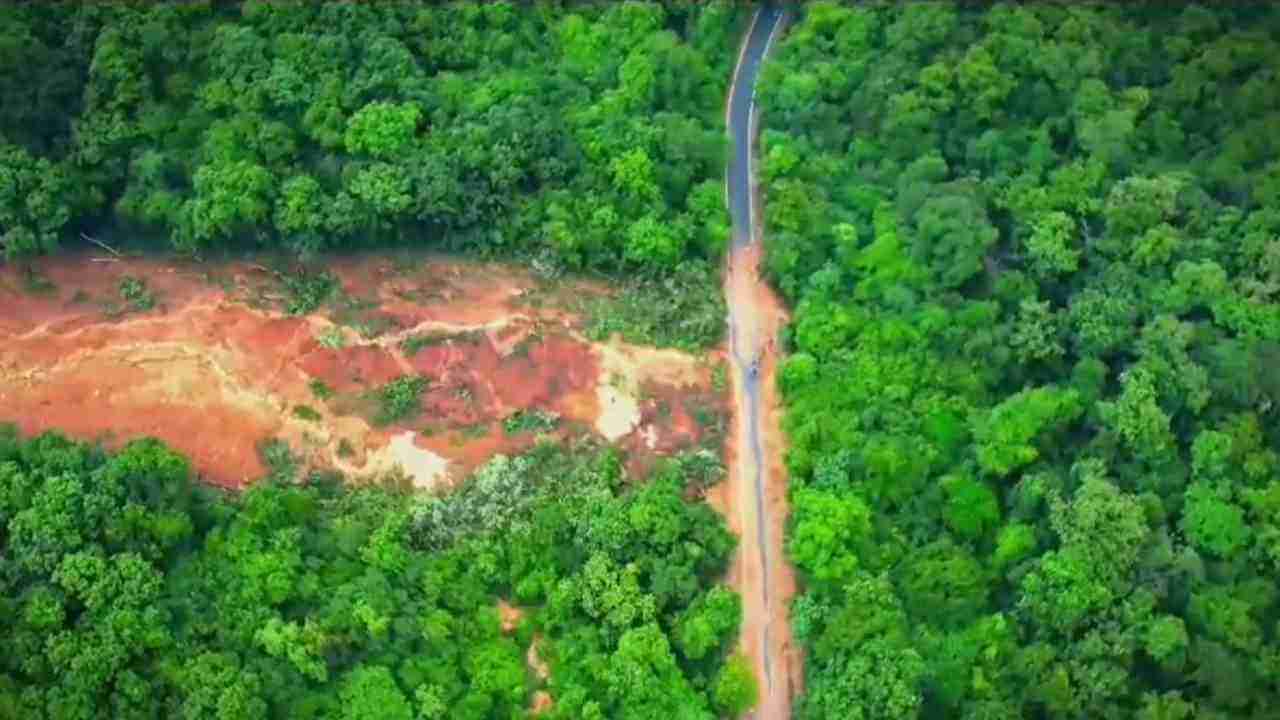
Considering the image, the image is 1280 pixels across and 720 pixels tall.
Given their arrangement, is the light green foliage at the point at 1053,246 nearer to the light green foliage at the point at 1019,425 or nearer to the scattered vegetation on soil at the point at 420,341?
the light green foliage at the point at 1019,425

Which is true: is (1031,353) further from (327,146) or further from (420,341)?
(327,146)

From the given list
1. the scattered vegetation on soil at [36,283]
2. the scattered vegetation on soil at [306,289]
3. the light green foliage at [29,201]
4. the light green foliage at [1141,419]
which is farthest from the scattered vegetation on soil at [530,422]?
the light green foliage at [1141,419]

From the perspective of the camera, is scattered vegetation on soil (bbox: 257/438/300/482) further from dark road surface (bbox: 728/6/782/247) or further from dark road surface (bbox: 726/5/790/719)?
dark road surface (bbox: 728/6/782/247)

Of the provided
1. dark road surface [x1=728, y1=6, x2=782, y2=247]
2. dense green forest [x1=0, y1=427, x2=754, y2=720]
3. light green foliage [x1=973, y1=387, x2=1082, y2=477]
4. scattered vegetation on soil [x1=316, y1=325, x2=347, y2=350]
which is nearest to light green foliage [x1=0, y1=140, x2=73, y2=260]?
dense green forest [x1=0, y1=427, x2=754, y2=720]

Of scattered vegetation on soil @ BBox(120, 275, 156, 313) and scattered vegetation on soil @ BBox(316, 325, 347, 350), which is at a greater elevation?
scattered vegetation on soil @ BBox(120, 275, 156, 313)

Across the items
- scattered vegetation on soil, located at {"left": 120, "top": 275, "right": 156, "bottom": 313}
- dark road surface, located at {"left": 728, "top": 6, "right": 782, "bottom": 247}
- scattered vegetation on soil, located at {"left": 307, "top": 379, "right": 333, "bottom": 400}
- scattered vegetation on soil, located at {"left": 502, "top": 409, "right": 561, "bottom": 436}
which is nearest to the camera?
scattered vegetation on soil, located at {"left": 502, "top": 409, "right": 561, "bottom": 436}
